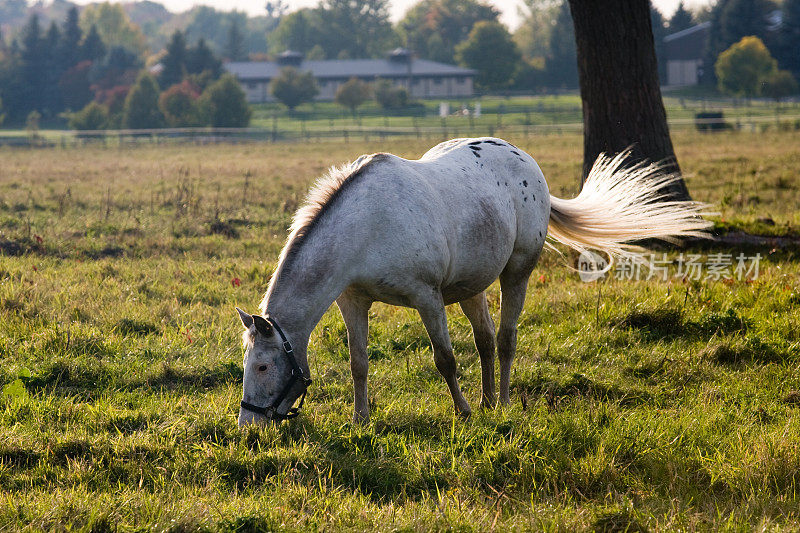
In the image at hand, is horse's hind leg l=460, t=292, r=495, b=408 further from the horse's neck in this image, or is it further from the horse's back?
the horse's neck

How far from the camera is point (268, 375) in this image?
165 inches

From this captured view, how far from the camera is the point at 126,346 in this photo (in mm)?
6238

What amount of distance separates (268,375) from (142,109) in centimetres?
5566

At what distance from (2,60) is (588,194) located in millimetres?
78065

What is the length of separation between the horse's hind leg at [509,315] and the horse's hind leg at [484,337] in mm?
86

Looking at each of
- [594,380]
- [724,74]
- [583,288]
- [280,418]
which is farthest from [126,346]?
[724,74]

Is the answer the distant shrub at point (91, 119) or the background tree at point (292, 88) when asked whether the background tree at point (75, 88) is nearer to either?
the distant shrub at point (91, 119)

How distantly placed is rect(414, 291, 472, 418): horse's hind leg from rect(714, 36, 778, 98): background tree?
213 ft

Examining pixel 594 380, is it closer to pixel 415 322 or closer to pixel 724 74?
pixel 415 322

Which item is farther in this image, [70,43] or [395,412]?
[70,43]

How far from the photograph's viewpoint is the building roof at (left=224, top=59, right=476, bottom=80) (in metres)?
87.1

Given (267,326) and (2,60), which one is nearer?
(267,326)

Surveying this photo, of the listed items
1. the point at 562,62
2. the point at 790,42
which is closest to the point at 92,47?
the point at 562,62

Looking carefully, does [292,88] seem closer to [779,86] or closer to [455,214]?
[779,86]
